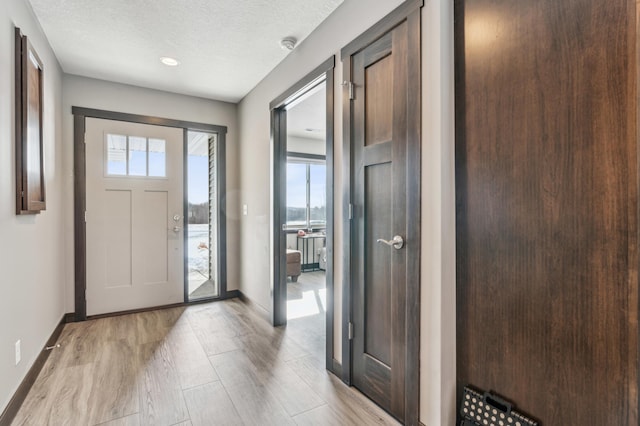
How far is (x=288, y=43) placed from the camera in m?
2.64

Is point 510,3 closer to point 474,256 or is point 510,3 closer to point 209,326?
point 474,256

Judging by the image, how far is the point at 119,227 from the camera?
140 inches

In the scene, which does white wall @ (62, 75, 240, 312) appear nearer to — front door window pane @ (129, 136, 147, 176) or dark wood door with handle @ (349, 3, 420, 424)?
front door window pane @ (129, 136, 147, 176)

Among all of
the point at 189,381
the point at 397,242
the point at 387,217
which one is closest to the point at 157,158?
the point at 189,381

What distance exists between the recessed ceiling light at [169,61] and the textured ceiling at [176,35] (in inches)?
1.9

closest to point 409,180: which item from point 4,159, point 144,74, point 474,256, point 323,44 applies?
point 474,256

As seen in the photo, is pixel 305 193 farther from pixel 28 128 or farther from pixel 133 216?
pixel 28 128

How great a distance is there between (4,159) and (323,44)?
82.5 inches

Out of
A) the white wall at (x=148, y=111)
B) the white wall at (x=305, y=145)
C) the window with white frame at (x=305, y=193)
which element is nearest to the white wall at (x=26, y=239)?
the white wall at (x=148, y=111)

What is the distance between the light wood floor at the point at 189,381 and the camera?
5.94 ft

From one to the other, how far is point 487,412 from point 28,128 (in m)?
3.05

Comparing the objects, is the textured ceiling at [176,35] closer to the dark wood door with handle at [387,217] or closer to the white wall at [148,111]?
the white wall at [148,111]

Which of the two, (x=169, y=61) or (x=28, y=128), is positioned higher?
(x=169, y=61)

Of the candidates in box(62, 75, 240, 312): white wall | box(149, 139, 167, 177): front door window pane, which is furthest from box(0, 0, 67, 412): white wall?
box(149, 139, 167, 177): front door window pane
